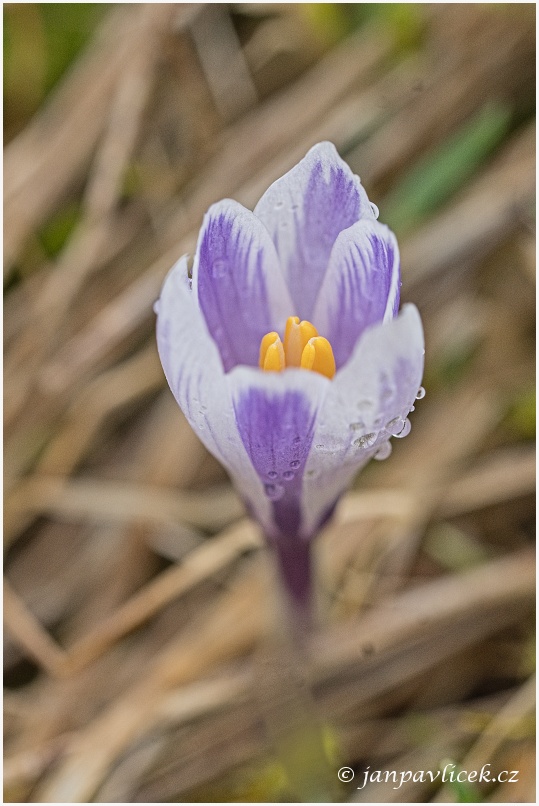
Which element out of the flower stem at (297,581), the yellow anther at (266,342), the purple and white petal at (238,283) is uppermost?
the purple and white petal at (238,283)

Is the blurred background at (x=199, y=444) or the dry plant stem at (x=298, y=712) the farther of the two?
the blurred background at (x=199, y=444)

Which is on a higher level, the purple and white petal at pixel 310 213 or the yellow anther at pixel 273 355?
the purple and white petal at pixel 310 213

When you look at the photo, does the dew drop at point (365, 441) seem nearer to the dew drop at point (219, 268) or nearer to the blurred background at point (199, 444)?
the dew drop at point (219, 268)

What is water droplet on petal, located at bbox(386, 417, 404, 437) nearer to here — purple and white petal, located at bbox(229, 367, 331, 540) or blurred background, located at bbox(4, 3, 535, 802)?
purple and white petal, located at bbox(229, 367, 331, 540)

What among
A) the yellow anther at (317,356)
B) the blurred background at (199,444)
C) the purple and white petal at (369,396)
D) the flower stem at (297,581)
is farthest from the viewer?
the blurred background at (199,444)

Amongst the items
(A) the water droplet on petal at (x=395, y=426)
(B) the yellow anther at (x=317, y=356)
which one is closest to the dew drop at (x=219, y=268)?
(B) the yellow anther at (x=317, y=356)

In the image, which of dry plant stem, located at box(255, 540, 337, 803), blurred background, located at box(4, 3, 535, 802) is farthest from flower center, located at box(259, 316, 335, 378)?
blurred background, located at box(4, 3, 535, 802)

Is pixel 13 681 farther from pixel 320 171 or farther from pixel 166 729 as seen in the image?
pixel 320 171
